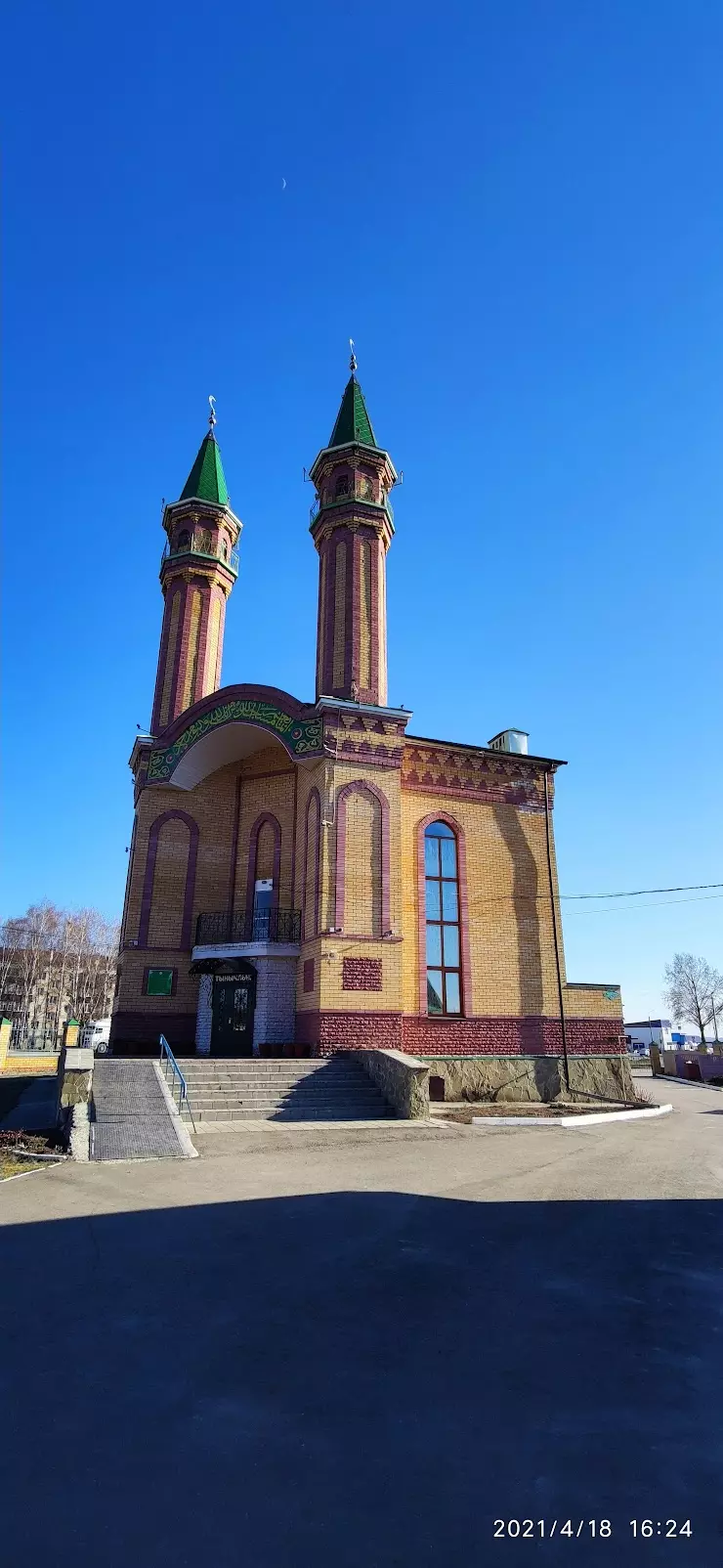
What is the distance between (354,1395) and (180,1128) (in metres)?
8.26

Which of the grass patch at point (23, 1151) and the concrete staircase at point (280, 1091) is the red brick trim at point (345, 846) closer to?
the concrete staircase at point (280, 1091)

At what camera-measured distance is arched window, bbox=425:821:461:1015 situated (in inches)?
762

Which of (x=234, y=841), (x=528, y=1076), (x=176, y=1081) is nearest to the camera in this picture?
(x=176, y=1081)

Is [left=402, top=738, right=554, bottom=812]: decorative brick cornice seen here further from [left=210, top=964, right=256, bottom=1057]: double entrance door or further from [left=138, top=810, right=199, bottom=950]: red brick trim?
[left=210, top=964, right=256, bottom=1057]: double entrance door

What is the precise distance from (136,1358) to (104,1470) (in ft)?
3.68

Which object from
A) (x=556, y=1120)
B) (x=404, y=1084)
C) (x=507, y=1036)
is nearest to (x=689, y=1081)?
(x=507, y=1036)

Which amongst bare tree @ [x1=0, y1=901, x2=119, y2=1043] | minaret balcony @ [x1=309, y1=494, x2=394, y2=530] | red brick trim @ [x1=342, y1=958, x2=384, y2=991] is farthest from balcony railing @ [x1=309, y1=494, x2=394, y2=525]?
bare tree @ [x1=0, y1=901, x2=119, y2=1043]

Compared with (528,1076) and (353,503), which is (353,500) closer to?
(353,503)

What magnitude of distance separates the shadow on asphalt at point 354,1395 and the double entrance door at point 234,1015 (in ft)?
44.4

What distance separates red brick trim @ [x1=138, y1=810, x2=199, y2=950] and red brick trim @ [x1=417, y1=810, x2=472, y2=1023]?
6255mm

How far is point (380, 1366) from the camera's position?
155 inches

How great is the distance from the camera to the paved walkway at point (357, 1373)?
264 centimetres

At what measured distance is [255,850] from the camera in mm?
22328

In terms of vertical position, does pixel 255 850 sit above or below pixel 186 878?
above
